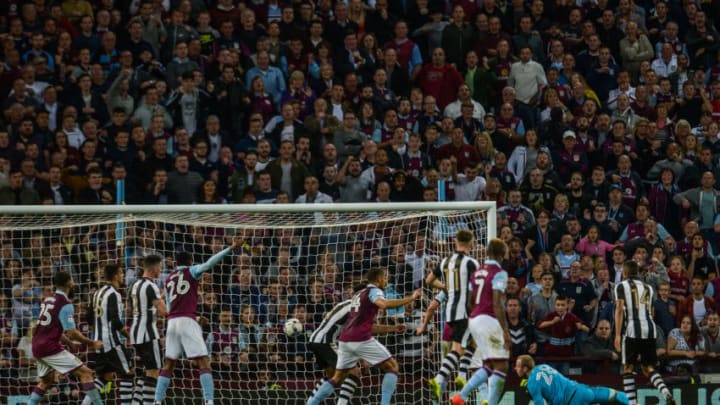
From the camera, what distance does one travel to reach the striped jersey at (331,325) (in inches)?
678

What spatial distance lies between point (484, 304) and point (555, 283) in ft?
13.8

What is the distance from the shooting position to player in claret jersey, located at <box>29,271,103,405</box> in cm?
1716

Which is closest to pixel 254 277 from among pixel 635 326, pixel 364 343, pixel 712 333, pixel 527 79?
pixel 364 343

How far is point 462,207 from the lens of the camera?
17.2m

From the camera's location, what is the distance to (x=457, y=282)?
54.1ft

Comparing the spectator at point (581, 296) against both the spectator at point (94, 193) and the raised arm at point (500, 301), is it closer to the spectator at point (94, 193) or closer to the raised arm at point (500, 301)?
the raised arm at point (500, 301)

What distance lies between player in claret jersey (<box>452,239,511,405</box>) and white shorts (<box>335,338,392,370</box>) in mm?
1125

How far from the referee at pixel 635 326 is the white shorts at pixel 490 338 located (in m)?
2.63

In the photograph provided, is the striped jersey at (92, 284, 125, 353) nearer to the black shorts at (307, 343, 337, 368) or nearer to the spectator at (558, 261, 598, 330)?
the black shorts at (307, 343, 337, 368)

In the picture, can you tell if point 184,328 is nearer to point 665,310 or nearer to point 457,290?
point 457,290

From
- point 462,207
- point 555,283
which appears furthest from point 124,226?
point 555,283

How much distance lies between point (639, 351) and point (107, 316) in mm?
6131

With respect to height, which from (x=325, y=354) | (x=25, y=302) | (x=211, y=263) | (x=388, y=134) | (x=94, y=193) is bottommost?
(x=325, y=354)

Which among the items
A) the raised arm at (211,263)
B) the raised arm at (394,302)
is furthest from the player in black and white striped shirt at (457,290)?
the raised arm at (211,263)
